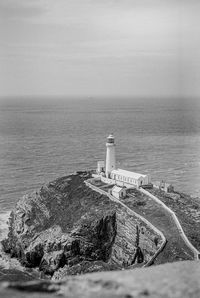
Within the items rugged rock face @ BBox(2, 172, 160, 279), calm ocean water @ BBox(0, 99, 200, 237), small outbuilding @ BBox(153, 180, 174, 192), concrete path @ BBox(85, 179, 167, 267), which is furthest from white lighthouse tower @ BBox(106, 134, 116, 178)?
calm ocean water @ BBox(0, 99, 200, 237)

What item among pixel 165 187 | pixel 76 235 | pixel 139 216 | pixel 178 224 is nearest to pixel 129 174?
pixel 165 187

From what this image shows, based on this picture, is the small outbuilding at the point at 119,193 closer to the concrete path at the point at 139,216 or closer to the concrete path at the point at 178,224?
the concrete path at the point at 139,216

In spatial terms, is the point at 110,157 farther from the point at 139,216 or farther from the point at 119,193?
the point at 139,216

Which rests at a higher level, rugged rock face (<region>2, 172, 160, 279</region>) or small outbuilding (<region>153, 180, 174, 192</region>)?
small outbuilding (<region>153, 180, 174, 192</region>)

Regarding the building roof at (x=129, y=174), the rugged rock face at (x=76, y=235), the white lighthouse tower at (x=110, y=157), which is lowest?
the rugged rock face at (x=76, y=235)

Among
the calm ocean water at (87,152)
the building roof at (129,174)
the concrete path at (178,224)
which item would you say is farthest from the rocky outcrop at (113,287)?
the calm ocean water at (87,152)

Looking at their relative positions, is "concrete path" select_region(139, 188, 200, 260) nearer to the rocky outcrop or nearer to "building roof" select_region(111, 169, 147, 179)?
"building roof" select_region(111, 169, 147, 179)
